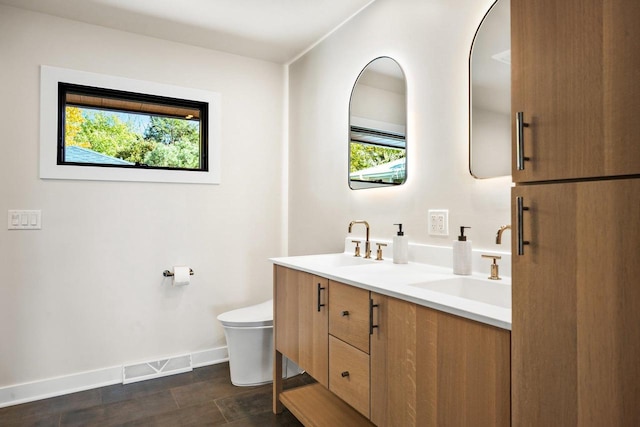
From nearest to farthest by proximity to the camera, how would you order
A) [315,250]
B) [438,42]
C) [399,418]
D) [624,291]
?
[624,291], [399,418], [438,42], [315,250]

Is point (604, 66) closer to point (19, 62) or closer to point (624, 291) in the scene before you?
point (624, 291)

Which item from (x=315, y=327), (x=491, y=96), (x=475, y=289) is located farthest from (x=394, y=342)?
(x=491, y=96)

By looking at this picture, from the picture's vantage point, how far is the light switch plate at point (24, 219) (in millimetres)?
2385

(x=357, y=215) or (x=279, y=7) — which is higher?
(x=279, y=7)

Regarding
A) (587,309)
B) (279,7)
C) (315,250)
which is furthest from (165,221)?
(587,309)

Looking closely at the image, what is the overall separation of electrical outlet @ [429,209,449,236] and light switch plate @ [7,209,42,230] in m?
2.37

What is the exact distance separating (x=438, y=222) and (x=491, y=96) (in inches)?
23.8

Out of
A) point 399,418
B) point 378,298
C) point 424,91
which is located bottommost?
point 399,418

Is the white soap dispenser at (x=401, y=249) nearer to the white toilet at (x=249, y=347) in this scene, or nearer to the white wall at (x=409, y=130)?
the white wall at (x=409, y=130)

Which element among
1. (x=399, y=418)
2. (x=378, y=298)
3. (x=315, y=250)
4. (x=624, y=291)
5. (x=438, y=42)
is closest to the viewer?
(x=624, y=291)

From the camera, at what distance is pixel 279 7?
238cm

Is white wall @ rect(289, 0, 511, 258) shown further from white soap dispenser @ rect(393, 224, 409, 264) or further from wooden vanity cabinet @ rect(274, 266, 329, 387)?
wooden vanity cabinet @ rect(274, 266, 329, 387)

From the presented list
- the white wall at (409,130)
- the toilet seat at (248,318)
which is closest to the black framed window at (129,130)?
the white wall at (409,130)

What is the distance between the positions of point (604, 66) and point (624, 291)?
43cm
